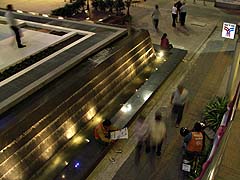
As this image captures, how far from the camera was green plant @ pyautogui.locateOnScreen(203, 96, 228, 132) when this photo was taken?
26.0ft

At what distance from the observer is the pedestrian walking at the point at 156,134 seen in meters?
6.64

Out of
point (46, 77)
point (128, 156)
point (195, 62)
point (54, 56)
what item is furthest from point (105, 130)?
point (195, 62)

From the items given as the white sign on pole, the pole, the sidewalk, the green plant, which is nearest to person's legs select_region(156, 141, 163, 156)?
the sidewalk

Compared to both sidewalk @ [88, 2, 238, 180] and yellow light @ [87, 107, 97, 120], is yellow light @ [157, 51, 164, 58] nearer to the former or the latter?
sidewalk @ [88, 2, 238, 180]

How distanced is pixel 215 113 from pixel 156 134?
2282mm

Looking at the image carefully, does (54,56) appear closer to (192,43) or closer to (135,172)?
(135,172)

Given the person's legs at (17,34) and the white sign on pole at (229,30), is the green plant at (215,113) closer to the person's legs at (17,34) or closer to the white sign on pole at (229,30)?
the white sign on pole at (229,30)

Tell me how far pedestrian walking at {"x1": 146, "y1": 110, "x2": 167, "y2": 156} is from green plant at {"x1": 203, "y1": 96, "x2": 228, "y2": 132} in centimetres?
175

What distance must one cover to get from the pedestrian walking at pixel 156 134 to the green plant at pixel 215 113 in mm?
1754

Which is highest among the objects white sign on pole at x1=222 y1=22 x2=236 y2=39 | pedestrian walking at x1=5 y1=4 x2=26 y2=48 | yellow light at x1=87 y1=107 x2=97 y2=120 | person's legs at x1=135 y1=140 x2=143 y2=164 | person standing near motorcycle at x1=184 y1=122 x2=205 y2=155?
pedestrian walking at x1=5 y1=4 x2=26 y2=48

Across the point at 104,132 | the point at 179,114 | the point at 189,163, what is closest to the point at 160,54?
the point at 179,114

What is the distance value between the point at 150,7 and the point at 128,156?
14470mm

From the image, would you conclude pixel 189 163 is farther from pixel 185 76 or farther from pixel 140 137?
pixel 185 76

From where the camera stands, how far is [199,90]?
32.9 ft
